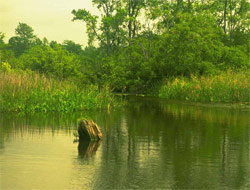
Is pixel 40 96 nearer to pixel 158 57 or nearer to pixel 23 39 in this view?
pixel 158 57

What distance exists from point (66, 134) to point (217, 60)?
3211 centimetres

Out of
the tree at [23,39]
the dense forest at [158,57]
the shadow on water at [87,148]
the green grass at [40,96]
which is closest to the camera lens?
the shadow on water at [87,148]

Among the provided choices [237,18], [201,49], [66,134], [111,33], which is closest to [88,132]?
[66,134]

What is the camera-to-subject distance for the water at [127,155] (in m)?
7.96

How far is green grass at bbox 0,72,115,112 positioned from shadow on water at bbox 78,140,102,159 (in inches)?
340

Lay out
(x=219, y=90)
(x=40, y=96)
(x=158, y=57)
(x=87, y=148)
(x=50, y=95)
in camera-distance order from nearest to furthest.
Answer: (x=87, y=148) → (x=40, y=96) → (x=50, y=95) → (x=219, y=90) → (x=158, y=57)

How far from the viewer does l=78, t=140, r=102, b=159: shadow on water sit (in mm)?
10555

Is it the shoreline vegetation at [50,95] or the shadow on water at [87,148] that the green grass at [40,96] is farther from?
the shadow on water at [87,148]

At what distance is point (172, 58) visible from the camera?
43219 millimetres

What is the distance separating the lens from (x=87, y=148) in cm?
1160

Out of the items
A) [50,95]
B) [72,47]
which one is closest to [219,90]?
[50,95]

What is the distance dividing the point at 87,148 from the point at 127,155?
1.51 m

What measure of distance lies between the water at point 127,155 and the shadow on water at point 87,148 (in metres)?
0.02

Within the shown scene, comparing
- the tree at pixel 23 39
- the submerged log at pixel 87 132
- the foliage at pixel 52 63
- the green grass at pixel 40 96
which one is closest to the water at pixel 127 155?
the submerged log at pixel 87 132
